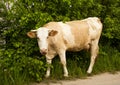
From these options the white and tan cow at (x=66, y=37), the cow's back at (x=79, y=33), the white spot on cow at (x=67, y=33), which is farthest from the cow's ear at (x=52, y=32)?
the cow's back at (x=79, y=33)

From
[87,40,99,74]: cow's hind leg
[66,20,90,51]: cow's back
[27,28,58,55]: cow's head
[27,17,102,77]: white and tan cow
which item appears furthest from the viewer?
[87,40,99,74]: cow's hind leg

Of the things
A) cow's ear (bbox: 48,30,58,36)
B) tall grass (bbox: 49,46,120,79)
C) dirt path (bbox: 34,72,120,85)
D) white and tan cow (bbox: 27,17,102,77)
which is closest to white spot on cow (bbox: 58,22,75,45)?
white and tan cow (bbox: 27,17,102,77)

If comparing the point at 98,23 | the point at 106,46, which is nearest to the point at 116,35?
the point at 106,46

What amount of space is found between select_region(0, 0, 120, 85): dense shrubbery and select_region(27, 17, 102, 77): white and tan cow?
30 cm

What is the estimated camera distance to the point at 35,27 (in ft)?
27.3

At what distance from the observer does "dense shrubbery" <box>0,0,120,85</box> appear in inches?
306

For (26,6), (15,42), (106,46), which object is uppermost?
(26,6)

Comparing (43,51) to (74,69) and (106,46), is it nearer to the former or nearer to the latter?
(74,69)

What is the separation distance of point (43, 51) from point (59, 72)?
0.95 m

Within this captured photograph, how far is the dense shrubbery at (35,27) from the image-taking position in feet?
25.5

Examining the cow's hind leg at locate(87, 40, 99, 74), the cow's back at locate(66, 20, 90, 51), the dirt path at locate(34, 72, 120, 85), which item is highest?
the cow's back at locate(66, 20, 90, 51)

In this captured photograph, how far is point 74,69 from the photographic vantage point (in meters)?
8.50

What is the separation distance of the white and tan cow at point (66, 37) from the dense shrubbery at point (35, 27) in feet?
0.98

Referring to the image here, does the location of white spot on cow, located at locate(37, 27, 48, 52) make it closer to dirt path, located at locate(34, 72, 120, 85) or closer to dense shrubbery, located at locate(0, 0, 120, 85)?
→ dense shrubbery, located at locate(0, 0, 120, 85)
